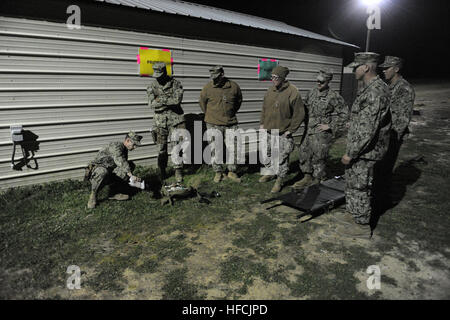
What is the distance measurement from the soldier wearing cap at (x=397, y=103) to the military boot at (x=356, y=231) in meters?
1.34

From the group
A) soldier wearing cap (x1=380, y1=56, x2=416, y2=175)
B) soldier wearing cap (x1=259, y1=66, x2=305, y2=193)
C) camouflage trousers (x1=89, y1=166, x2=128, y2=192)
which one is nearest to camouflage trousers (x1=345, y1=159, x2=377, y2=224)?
soldier wearing cap (x1=380, y1=56, x2=416, y2=175)

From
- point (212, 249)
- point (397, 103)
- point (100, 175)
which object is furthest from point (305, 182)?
point (100, 175)

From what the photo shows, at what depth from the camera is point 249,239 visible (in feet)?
13.3

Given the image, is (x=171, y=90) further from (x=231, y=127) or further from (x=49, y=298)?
(x=49, y=298)

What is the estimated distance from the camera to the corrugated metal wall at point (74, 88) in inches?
202

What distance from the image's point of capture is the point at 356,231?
13.4ft

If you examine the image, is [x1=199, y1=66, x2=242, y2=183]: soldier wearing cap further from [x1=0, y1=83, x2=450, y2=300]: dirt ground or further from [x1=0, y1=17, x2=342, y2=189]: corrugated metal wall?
[x1=0, y1=83, x2=450, y2=300]: dirt ground

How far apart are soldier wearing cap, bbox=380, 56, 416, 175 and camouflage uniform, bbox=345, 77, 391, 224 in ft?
3.95

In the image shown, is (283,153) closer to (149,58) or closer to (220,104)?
(220,104)

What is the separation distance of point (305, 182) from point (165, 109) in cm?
336

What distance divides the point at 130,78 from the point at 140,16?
4.38ft

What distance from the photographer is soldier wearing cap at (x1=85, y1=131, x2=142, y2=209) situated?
4.86 meters

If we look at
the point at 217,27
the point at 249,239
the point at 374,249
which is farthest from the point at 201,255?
the point at 217,27

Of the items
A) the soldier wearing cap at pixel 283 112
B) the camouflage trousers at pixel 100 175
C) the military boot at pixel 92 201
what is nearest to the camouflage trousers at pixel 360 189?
the soldier wearing cap at pixel 283 112
